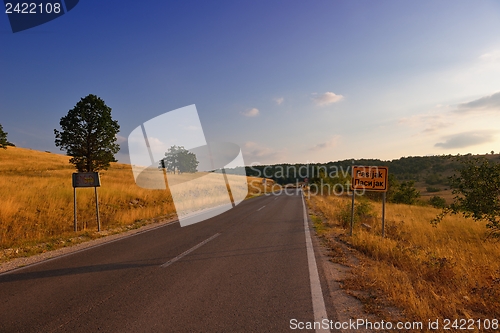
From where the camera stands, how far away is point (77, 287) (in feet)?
17.0

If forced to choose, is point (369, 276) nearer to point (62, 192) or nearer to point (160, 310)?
point (160, 310)

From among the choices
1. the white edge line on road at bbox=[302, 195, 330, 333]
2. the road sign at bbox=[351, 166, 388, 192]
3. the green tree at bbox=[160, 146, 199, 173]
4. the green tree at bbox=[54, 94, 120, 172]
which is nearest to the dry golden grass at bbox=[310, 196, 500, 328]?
the white edge line on road at bbox=[302, 195, 330, 333]

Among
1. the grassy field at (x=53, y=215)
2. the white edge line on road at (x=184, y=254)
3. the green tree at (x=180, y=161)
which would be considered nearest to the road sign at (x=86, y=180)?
the grassy field at (x=53, y=215)

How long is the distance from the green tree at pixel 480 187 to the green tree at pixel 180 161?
62965 millimetres

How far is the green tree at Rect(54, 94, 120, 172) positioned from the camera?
87.0ft

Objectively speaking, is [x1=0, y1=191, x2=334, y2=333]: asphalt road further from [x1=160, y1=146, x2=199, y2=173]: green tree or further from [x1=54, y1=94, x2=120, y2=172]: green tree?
[x1=160, y1=146, x2=199, y2=173]: green tree

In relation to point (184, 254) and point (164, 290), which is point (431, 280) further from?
point (184, 254)

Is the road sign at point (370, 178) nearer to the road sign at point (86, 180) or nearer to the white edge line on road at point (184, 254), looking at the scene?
the white edge line on road at point (184, 254)

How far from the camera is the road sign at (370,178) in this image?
958 cm

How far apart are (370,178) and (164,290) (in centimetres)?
758

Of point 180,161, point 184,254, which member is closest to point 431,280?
point 184,254

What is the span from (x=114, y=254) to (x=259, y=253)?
3.90 metres

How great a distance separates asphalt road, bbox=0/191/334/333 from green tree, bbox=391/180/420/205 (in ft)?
119

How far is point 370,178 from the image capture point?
975cm
